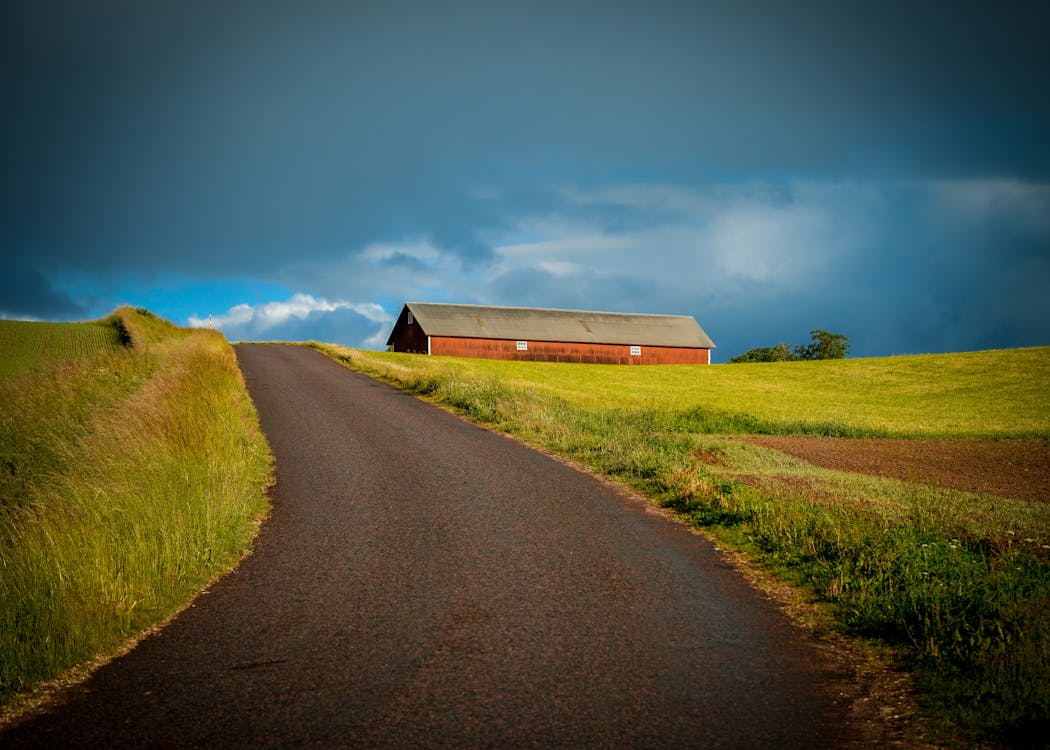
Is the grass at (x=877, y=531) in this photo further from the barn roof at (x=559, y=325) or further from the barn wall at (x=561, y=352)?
the barn roof at (x=559, y=325)

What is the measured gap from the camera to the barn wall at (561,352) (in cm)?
6519

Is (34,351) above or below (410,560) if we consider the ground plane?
above

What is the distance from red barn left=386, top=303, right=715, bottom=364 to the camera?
65.6m

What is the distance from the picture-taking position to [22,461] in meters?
12.5

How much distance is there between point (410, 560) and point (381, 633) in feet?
6.28

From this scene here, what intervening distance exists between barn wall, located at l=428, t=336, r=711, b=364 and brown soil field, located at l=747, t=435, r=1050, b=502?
47846 millimetres

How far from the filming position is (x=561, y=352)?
68375 millimetres

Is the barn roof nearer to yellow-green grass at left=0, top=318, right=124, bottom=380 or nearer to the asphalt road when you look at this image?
yellow-green grass at left=0, top=318, right=124, bottom=380

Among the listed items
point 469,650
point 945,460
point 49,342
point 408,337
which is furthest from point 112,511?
point 408,337

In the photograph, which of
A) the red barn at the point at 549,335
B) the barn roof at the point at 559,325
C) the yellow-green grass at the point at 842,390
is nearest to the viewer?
the yellow-green grass at the point at 842,390

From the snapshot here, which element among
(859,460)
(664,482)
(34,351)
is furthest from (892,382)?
(34,351)

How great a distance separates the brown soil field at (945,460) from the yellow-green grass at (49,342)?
27.3 meters

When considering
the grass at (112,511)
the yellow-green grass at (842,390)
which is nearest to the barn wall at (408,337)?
the yellow-green grass at (842,390)

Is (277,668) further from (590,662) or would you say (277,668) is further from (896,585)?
(896,585)
